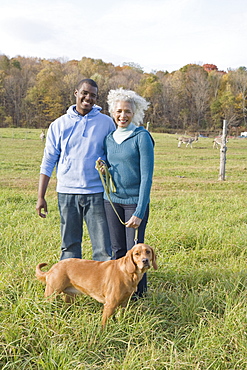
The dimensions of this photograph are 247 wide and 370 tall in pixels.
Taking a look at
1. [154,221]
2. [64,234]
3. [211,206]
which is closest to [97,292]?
[64,234]

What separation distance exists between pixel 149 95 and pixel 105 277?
221 ft

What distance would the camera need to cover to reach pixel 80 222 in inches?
136

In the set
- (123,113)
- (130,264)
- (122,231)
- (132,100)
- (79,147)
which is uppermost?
(132,100)

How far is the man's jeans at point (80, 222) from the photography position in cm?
336

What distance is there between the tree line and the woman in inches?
2190

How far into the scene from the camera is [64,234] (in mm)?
3453

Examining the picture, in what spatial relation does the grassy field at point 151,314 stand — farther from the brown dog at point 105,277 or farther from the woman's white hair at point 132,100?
the woman's white hair at point 132,100

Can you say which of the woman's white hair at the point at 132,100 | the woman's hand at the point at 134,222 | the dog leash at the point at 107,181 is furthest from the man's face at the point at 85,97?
the woman's hand at the point at 134,222

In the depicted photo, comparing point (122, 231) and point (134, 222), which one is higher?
point (134, 222)

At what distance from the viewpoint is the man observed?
3275 millimetres

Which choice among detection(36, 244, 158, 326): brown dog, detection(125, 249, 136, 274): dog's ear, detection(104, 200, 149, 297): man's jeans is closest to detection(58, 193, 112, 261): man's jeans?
detection(104, 200, 149, 297): man's jeans

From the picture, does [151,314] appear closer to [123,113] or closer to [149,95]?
[123,113]

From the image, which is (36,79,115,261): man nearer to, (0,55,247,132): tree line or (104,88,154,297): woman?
(104,88,154,297): woman

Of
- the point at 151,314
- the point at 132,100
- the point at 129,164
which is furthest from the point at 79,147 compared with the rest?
the point at 151,314
